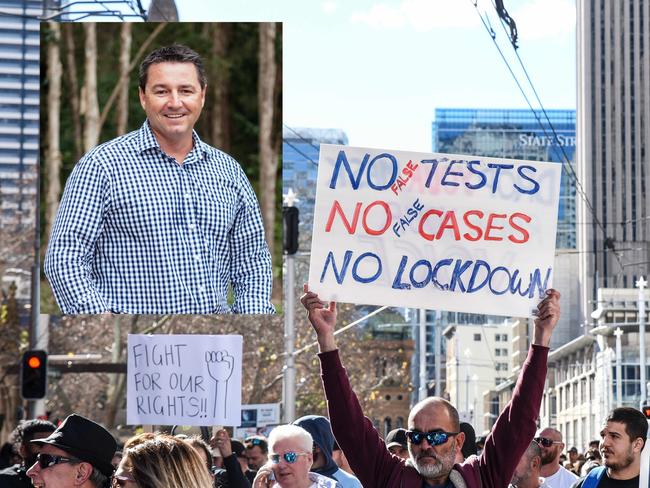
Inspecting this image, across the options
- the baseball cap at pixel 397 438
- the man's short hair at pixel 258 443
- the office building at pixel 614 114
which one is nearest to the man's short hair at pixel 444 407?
the baseball cap at pixel 397 438

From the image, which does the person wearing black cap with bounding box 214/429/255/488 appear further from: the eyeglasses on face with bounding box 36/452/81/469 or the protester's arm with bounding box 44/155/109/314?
→ the eyeglasses on face with bounding box 36/452/81/469

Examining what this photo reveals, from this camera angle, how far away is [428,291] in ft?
23.6

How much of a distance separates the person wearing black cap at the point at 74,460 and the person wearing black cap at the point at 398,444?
5558mm

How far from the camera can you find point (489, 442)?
6.56m

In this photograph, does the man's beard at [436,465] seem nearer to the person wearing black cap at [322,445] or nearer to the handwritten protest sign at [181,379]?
the person wearing black cap at [322,445]

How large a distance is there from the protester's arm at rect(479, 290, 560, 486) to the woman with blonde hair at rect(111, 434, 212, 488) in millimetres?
1699

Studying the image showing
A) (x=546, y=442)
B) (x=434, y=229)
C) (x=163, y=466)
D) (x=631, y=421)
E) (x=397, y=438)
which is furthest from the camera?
(x=397, y=438)

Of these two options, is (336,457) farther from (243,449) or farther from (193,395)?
(243,449)

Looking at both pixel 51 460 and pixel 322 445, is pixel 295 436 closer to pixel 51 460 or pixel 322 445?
pixel 322 445

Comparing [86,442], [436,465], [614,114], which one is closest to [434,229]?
[436,465]

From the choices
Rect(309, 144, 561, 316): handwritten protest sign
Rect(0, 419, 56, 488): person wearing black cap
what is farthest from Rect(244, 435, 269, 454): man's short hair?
Rect(309, 144, 561, 316): handwritten protest sign

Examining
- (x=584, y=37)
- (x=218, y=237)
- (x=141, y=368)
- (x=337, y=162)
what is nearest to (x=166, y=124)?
(x=218, y=237)

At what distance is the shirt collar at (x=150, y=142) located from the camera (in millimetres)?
12719

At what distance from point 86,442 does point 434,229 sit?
6.78 feet
